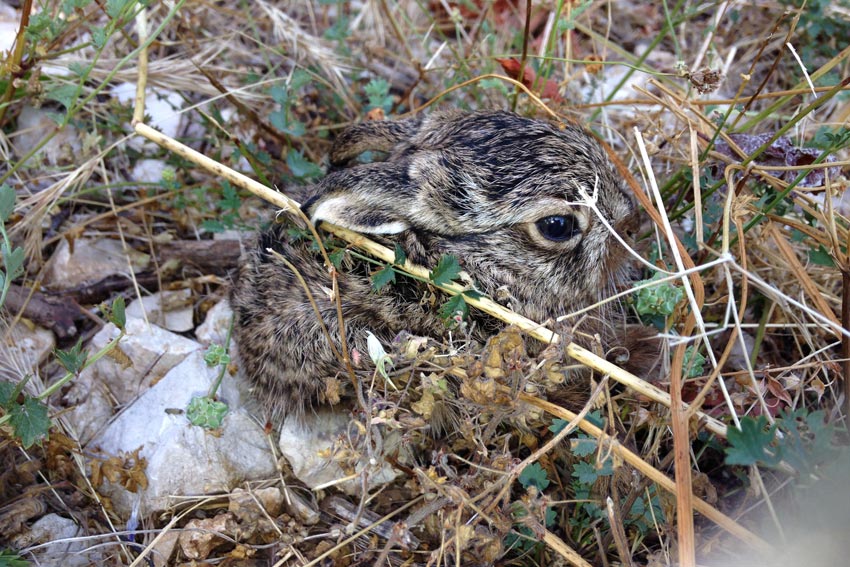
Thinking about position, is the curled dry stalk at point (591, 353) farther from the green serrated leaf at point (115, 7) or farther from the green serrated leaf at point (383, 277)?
the green serrated leaf at point (115, 7)

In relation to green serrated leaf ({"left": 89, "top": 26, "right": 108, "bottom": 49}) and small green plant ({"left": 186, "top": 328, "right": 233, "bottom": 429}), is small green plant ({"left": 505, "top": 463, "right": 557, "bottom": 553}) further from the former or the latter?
green serrated leaf ({"left": 89, "top": 26, "right": 108, "bottom": 49})

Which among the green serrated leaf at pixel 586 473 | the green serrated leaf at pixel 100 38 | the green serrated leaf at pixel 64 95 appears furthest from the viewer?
the green serrated leaf at pixel 64 95

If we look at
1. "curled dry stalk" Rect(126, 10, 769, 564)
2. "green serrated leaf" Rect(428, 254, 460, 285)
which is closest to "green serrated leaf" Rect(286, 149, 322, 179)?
"curled dry stalk" Rect(126, 10, 769, 564)

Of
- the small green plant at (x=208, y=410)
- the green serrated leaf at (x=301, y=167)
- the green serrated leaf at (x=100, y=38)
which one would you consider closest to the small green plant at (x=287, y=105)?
the green serrated leaf at (x=301, y=167)

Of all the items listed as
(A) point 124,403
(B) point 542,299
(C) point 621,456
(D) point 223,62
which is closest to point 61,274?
(A) point 124,403

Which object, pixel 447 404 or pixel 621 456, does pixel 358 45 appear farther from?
pixel 621 456

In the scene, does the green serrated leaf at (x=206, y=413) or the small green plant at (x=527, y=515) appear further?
the green serrated leaf at (x=206, y=413)

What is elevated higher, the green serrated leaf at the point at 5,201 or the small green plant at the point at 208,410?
the green serrated leaf at the point at 5,201
